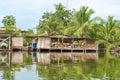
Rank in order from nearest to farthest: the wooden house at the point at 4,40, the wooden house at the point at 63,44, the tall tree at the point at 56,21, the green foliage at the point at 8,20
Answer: the wooden house at the point at 4,40 → the wooden house at the point at 63,44 → the tall tree at the point at 56,21 → the green foliage at the point at 8,20

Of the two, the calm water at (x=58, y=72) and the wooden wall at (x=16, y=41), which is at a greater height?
the wooden wall at (x=16, y=41)

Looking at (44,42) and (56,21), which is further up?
(56,21)

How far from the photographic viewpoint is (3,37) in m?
43.5

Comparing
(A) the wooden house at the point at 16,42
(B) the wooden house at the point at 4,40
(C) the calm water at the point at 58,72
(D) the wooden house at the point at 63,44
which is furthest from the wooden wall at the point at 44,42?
(C) the calm water at the point at 58,72

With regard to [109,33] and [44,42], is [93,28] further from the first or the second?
[44,42]

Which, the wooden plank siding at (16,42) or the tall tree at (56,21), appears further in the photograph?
the tall tree at (56,21)

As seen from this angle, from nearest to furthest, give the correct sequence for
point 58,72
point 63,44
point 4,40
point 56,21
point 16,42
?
point 58,72
point 4,40
point 63,44
point 16,42
point 56,21

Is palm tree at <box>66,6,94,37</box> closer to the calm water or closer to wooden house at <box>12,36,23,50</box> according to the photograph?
wooden house at <box>12,36,23,50</box>

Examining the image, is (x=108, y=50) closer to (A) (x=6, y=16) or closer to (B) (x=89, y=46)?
(B) (x=89, y=46)

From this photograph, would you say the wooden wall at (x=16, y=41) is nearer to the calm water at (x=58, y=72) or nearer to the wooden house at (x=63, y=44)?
the wooden house at (x=63, y=44)

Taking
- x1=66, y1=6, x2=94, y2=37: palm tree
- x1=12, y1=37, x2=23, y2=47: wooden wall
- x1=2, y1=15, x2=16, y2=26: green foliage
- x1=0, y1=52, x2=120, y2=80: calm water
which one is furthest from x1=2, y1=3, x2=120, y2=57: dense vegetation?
x1=0, y1=52, x2=120, y2=80: calm water

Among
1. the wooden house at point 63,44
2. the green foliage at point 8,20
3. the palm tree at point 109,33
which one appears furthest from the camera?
the green foliage at point 8,20

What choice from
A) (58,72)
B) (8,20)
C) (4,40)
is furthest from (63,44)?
(58,72)

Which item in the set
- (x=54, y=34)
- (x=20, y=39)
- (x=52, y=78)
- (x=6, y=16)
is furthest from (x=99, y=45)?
(x=52, y=78)
